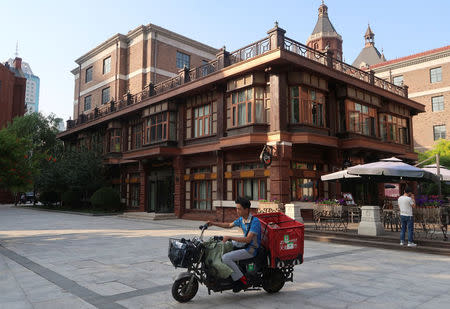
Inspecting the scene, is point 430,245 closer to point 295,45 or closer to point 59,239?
point 295,45

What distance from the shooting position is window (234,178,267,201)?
1738cm

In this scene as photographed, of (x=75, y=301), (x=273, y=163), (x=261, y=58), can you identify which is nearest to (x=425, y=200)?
(x=273, y=163)

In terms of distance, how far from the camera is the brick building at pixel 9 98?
49.7 meters

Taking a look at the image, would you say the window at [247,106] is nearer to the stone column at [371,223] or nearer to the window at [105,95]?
the stone column at [371,223]

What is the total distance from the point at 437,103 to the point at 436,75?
303 centimetres

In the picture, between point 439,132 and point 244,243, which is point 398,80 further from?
point 244,243

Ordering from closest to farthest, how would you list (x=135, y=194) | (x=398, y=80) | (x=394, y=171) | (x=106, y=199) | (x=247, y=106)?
(x=394, y=171), (x=247, y=106), (x=106, y=199), (x=135, y=194), (x=398, y=80)

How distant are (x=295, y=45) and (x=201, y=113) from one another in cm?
704

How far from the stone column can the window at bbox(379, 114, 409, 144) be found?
11186mm

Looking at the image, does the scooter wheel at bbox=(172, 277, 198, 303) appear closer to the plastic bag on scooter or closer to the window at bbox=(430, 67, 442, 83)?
the plastic bag on scooter

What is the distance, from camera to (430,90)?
3722 cm

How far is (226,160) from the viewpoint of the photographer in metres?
19.2

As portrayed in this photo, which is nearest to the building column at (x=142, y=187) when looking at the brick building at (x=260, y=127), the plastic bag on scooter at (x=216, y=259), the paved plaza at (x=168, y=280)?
the brick building at (x=260, y=127)

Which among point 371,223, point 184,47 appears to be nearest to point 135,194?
point 184,47
